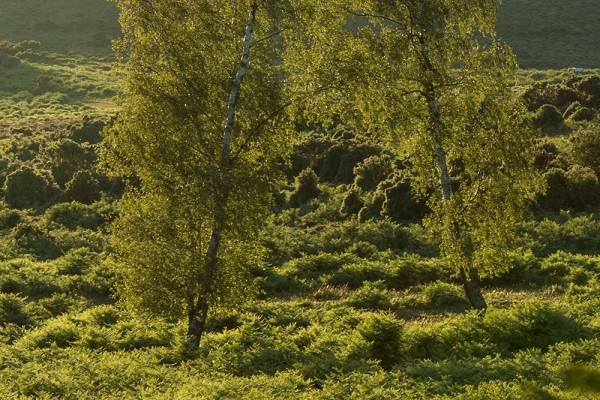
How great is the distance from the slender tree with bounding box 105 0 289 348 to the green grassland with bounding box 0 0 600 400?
4.51ft

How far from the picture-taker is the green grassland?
12453 mm

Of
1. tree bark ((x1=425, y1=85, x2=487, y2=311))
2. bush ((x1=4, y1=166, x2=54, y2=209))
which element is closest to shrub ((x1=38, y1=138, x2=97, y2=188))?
bush ((x1=4, y1=166, x2=54, y2=209))

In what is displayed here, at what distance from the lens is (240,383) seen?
12.5 metres

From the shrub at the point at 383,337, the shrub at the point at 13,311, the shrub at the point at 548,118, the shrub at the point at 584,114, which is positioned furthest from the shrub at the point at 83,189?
the shrub at the point at 584,114

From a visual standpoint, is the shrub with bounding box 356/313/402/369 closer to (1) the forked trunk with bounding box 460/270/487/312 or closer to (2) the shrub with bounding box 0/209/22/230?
(1) the forked trunk with bounding box 460/270/487/312

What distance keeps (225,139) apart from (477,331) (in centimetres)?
728

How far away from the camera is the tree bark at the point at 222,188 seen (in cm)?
1556

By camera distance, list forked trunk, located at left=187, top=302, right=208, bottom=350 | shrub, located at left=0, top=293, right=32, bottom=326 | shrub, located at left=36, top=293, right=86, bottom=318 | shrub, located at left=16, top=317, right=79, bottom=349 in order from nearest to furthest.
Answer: forked trunk, located at left=187, top=302, right=208, bottom=350 → shrub, located at left=16, top=317, right=79, bottom=349 → shrub, located at left=0, top=293, right=32, bottom=326 → shrub, located at left=36, top=293, right=86, bottom=318

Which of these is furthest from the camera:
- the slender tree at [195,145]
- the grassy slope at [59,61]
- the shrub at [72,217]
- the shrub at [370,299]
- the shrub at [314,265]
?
the grassy slope at [59,61]

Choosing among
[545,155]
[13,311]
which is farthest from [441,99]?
[545,155]

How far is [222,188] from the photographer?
1558 cm

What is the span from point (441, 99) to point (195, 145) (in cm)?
642

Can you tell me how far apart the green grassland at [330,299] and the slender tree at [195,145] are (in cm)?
137

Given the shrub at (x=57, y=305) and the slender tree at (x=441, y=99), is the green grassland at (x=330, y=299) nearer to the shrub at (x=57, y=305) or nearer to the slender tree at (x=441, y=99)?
the shrub at (x=57, y=305)
